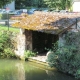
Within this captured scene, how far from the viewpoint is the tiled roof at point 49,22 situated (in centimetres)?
1949

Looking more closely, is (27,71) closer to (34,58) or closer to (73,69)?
(34,58)

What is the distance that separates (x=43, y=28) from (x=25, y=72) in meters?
3.47

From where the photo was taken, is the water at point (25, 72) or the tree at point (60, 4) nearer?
the water at point (25, 72)

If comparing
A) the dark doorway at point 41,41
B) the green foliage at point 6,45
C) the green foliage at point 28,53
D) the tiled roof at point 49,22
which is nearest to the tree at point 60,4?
the dark doorway at point 41,41

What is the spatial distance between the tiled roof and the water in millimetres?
2858

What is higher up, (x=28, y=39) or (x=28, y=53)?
(x=28, y=39)

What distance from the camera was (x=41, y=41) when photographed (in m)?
24.3

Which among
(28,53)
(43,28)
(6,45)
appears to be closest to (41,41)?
(28,53)

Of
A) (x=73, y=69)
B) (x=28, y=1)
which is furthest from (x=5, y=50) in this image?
(x=28, y=1)

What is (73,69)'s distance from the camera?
17766mm

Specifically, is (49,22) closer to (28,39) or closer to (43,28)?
(43,28)

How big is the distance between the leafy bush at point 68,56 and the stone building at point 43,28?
645mm

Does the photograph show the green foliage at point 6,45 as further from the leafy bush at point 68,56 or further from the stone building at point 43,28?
the leafy bush at point 68,56

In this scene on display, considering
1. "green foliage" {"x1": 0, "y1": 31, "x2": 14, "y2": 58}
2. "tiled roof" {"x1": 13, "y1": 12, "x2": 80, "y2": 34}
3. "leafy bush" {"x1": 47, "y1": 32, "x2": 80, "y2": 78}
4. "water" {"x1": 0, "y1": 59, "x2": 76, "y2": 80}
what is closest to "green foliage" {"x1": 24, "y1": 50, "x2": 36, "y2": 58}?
"water" {"x1": 0, "y1": 59, "x2": 76, "y2": 80}
